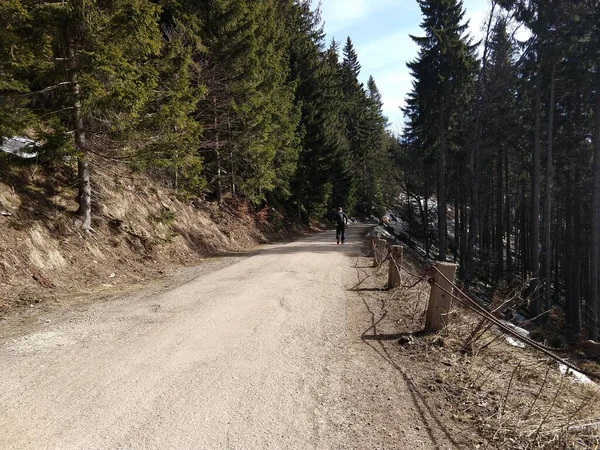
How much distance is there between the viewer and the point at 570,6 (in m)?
19.0

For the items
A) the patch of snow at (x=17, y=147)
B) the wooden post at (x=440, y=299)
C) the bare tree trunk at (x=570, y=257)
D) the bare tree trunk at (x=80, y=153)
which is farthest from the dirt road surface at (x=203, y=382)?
the bare tree trunk at (x=570, y=257)

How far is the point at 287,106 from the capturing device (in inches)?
864

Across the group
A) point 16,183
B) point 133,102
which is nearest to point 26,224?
point 16,183

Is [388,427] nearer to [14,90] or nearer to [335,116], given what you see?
[14,90]

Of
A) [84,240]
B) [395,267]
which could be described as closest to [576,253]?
[395,267]

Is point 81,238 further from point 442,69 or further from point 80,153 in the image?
point 442,69

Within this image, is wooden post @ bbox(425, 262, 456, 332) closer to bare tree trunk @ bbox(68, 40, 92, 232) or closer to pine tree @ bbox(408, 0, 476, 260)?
bare tree trunk @ bbox(68, 40, 92, 232)

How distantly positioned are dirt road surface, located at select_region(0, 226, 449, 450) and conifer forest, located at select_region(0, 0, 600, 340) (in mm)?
4083

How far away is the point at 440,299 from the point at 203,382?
349cm

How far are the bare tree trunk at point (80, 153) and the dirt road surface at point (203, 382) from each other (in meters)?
3.65

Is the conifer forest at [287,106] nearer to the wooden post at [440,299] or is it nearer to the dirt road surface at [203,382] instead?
the wooden post at [440,299]

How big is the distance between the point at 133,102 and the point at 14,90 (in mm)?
2203

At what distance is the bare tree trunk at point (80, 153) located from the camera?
857 cm

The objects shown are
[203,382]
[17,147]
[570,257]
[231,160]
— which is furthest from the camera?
[570,257]
